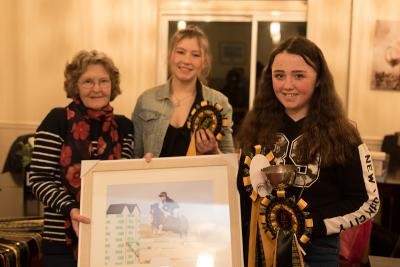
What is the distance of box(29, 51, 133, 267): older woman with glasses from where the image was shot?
5.13 ft

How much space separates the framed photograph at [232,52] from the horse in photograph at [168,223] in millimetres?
2740

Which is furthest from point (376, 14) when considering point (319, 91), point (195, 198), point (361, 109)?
point (195, 198)

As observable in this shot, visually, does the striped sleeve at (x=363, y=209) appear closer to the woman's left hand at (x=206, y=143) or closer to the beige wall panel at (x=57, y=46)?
the woman's left hand at (x=206, y=143)

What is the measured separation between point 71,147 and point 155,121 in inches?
17.6

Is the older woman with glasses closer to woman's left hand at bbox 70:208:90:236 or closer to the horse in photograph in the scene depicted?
woman's left hand at bbox 70:208:90:236

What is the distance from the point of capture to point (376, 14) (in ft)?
12.1

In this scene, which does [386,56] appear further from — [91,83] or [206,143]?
[91,83]

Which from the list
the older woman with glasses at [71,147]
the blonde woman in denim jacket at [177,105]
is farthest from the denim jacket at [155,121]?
the older woman with glasses at [71,147]

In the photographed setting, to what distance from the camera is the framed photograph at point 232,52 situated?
4.05 metres

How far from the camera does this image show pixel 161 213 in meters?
1.49

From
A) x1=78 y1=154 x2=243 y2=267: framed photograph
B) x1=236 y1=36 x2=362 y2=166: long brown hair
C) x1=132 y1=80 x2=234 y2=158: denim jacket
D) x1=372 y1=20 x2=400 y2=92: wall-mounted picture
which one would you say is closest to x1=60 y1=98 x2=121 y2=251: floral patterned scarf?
x1=78 y1=154 x2=243 y2=267: framed photograph

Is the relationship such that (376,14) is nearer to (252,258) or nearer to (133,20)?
(133,20)

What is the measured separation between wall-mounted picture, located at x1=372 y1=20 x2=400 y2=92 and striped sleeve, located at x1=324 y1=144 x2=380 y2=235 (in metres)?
2.59

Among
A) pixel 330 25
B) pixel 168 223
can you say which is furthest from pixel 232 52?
pixel 168 223
